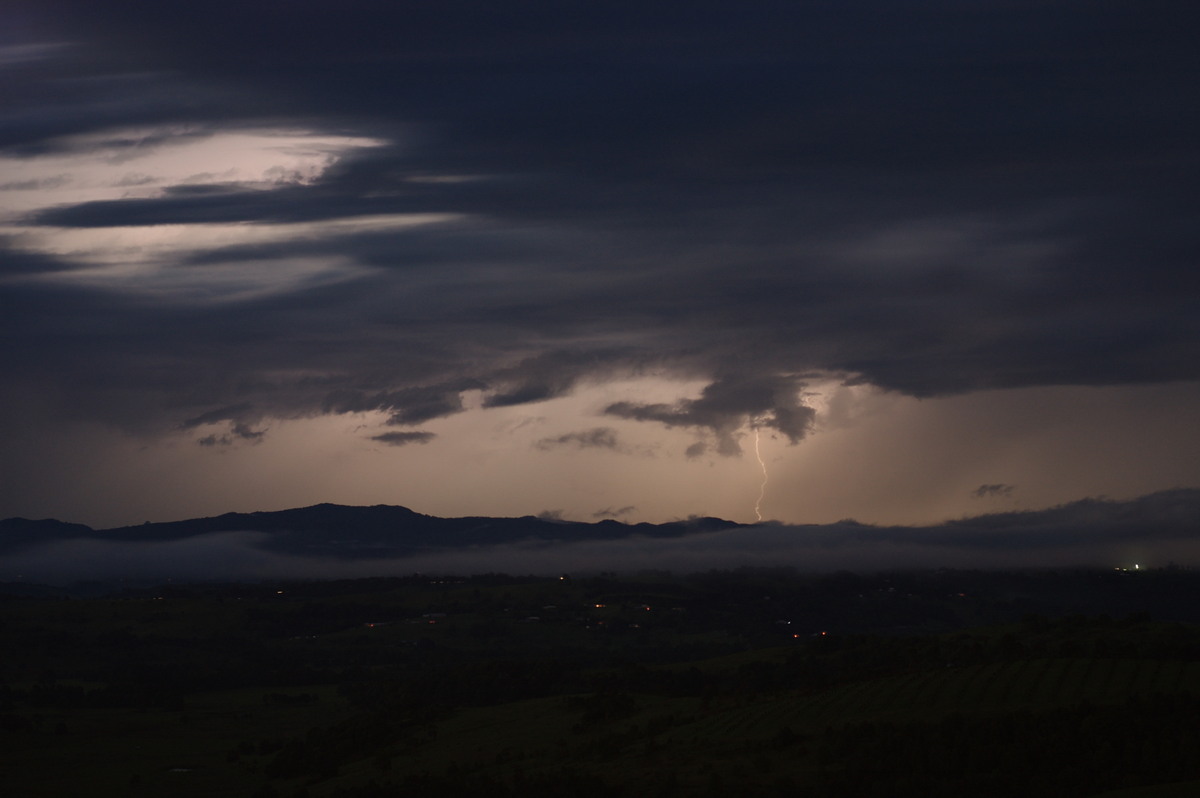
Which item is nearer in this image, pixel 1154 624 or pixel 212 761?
pixel 1154 624

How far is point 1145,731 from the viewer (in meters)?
94.7

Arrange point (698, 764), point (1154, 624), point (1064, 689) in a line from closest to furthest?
point (698, 764), point (1064, 689), point (1154, 624)

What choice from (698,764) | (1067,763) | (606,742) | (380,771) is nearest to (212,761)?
(380,771)

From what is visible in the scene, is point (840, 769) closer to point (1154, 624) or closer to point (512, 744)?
point (512, 744)

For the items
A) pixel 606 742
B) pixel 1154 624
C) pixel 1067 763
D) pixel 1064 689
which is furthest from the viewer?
pixel 1154 624

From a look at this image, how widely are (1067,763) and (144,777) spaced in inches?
5198

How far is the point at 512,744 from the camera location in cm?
14062

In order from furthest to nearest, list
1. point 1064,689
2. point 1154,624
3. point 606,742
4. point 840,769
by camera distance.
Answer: point 1154,624, point 606,742, point 1064,689, point 840,769

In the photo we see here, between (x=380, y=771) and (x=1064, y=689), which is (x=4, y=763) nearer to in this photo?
(x=380, y=771)

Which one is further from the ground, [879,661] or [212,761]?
[879,661]

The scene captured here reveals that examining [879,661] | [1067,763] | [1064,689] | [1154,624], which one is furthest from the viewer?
[879,661]

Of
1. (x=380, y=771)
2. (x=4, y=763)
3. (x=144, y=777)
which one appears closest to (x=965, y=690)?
(x=380, y=771)

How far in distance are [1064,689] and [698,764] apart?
34310 mm

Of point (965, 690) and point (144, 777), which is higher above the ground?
point (965, 690)
